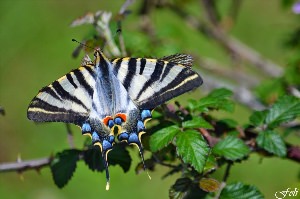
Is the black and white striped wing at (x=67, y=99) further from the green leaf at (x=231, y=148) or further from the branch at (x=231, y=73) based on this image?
the branch at (x=231, y=73)

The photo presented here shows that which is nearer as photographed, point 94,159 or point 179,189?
point 179,189

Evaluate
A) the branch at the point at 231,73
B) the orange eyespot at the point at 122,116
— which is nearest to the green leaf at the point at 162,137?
the orange eyespot at the point at 122,116

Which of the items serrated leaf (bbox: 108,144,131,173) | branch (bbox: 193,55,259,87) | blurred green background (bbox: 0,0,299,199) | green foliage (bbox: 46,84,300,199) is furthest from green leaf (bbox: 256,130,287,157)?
blurred green background (bbox: 0,0,299,199)

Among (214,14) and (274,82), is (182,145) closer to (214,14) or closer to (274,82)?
(274,82)

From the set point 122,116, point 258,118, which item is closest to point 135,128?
point 122,116

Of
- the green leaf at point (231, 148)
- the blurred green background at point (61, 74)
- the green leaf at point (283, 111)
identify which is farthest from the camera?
the blurred green background at point (61, 74)

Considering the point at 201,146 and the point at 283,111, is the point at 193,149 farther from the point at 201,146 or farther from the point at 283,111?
the point at 283,111
